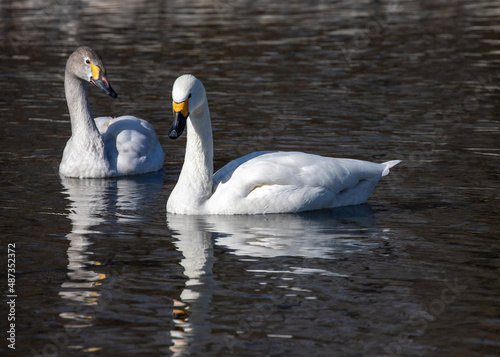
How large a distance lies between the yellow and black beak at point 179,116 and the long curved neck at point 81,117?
3254 millimetres

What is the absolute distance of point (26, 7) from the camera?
38.1 m

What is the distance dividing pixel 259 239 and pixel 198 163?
145 centimetres

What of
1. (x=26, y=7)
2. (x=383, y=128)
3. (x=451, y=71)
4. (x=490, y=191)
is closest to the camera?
(x=490, y=191)

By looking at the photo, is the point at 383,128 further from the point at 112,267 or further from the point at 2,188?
the point at 112,267

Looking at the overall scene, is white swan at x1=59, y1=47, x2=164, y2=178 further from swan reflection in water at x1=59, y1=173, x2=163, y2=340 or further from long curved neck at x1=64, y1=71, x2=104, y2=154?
swan reflection in water at x1=59, y1=173, x2=163, y2=340

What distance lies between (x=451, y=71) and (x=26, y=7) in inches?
876

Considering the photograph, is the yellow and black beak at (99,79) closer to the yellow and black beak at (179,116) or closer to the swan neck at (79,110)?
the swan neck at (79,110)

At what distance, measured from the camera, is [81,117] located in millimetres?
13141

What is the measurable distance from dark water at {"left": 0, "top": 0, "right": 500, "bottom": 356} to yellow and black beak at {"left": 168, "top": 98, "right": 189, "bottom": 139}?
3.50 ft

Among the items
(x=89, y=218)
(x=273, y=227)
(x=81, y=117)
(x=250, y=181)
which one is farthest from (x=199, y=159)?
(x=81, y=117)

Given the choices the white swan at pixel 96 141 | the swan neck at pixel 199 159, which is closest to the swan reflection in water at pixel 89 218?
the white swan at pixel 96 141

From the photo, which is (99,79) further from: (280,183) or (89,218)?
(280,183)

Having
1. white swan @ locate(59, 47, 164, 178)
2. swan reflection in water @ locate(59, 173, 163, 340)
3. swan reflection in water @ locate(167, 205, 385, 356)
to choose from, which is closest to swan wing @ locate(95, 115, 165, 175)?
white swan @ locate(59, 47, 164, 178)

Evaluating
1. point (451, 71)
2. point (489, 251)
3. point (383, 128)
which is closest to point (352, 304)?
point (489, 251)
